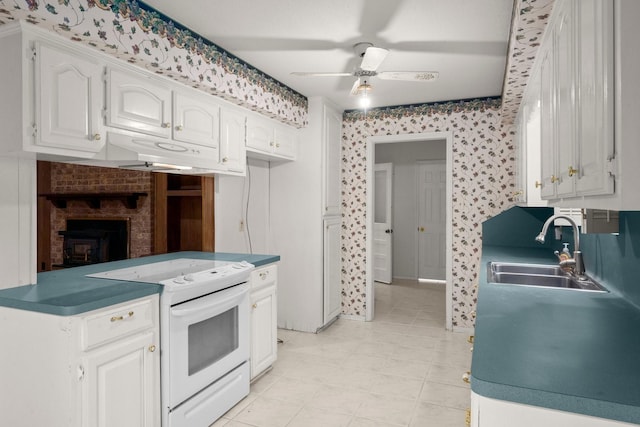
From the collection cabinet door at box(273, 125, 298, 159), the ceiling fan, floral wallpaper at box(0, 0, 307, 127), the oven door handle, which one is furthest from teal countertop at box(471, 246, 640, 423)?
cabinet door at box(273, 125, 298, 159)

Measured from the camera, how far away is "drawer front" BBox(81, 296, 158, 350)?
1.68 meters

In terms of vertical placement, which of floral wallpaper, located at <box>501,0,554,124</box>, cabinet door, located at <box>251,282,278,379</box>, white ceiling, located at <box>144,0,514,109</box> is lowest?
cabinet door, located at <box>251,282,278,379</box>

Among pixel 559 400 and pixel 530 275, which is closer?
pixel 559 400

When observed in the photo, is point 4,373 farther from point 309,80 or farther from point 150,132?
point 309,80

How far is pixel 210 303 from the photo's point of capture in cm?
229

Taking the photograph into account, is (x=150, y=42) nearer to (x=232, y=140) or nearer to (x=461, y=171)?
(x=232, y=140)

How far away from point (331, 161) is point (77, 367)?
313 centimetres

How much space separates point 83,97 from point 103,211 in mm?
3209

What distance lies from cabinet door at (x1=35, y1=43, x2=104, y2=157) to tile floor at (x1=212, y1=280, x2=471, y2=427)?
179 cm

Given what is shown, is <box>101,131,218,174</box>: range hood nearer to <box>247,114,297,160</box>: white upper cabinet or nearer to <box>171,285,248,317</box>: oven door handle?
<box>247,114,297,160</box>: white upper cabinet

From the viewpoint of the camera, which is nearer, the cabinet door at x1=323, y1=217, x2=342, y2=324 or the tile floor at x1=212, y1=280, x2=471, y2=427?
the tile floor at x1=212, y1=280, x2=471, y2=427

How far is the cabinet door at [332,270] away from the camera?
417 centimetres

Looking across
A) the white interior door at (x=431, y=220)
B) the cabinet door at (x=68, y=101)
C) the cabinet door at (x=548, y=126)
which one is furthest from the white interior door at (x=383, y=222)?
the cabinet door at (x=68, y=101)

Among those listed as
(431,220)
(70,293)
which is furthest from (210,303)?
(431,220)
